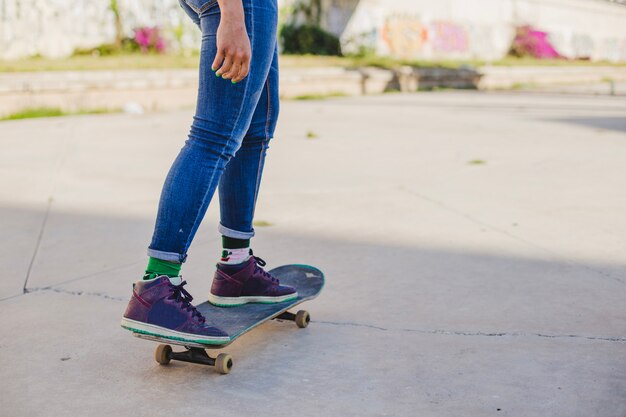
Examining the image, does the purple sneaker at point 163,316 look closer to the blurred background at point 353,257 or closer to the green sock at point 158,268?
the green sock at point 158,268

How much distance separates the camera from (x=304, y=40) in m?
17.5

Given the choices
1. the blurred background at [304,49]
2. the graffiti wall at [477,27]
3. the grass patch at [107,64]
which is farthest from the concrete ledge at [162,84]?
the graffiti wall at [477,27]

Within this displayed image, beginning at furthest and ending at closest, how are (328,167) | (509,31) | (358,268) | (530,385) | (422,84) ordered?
(509,31)
(422,84)
(328,167)
(358,268)
(530,385)

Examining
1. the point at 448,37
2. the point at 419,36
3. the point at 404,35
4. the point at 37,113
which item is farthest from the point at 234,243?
the point at 448,37

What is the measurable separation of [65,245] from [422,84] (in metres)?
11.8

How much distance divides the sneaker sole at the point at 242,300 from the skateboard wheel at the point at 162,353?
30cm

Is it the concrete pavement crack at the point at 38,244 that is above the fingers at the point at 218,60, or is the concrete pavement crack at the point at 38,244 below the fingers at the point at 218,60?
below

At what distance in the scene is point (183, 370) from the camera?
2.04 meters

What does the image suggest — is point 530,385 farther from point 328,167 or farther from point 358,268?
point 328,167

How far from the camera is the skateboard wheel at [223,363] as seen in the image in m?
1.96

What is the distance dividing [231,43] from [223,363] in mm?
771

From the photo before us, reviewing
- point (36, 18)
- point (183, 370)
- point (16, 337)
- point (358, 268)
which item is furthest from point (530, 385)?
point (36, 18)

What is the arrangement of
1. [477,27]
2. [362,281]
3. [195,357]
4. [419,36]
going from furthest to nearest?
[477,27] < [419,36] < [362,281] < [195,357]

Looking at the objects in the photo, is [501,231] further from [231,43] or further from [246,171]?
[231,43]
